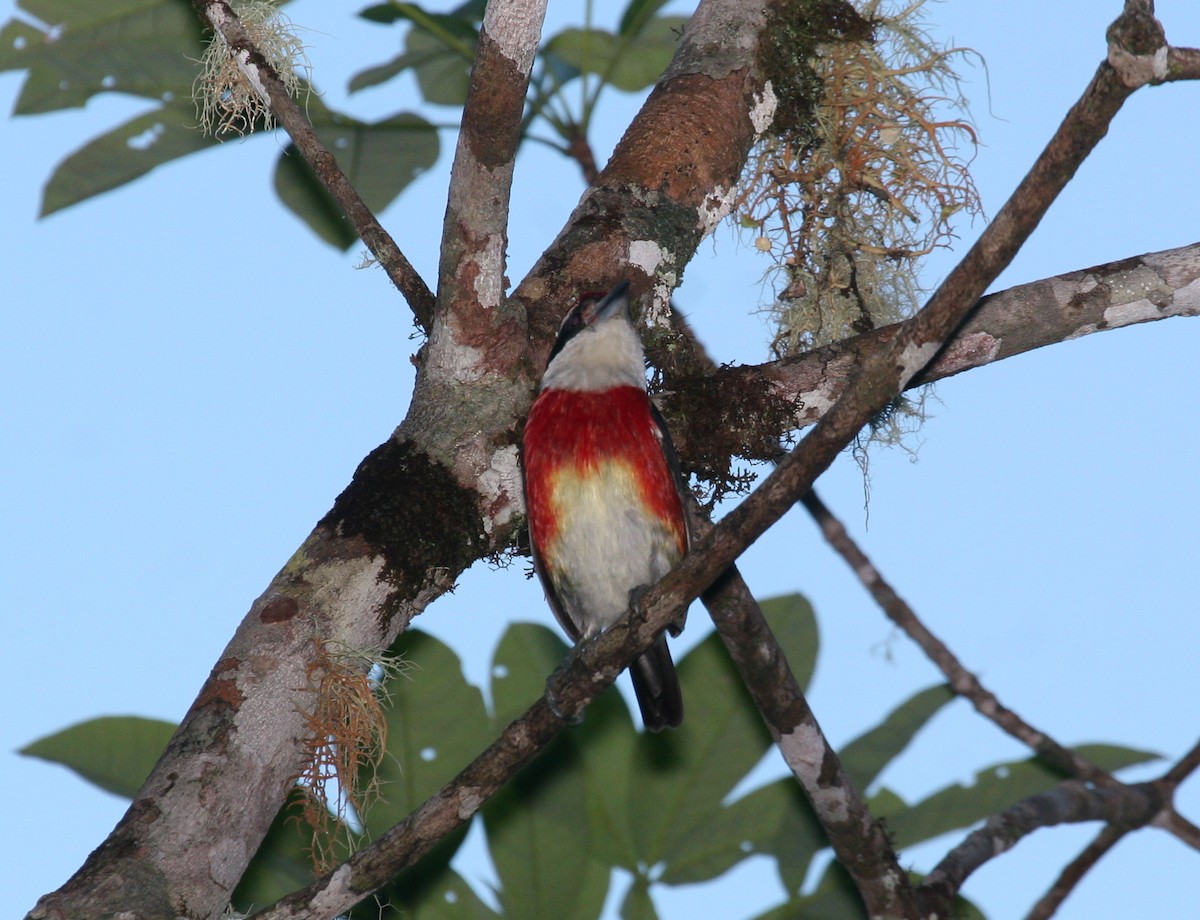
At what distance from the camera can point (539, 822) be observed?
131 inches

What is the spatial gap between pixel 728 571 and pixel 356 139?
278 centimetres

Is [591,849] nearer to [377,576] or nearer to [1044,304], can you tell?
[377,576]

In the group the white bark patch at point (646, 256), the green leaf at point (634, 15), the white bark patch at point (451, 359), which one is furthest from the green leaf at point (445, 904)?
the green leaf at point (634, 15)

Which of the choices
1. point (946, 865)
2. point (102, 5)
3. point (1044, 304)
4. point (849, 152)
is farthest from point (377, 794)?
point (102, 5)

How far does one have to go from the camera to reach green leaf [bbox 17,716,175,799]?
3158 mm

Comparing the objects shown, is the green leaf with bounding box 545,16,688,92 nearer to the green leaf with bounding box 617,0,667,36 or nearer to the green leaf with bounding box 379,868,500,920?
the green leaf with bounding box 617,0,667,36

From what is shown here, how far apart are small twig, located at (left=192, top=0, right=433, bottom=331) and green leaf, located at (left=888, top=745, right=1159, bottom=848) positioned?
1.83 meters

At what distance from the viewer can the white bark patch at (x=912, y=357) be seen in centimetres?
233

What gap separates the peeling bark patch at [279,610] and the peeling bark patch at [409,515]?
0.23 m

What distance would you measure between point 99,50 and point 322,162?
1689 mm

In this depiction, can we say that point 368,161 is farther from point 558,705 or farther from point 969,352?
point 558,705

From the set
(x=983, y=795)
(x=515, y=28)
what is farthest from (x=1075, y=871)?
(x=515, y=28)

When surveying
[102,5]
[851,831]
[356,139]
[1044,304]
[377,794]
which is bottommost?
[851,831]

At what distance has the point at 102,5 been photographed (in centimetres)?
446
